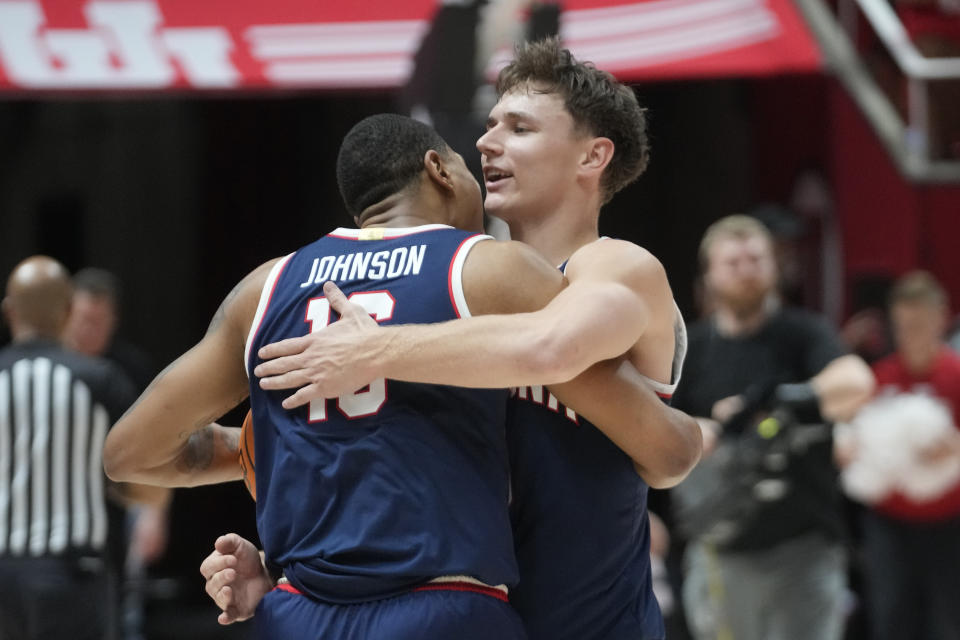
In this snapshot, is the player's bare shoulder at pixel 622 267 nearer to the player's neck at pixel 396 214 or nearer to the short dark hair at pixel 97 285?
the player's neck at pixel 396 214

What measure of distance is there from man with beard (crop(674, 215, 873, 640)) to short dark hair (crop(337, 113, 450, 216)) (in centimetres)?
321

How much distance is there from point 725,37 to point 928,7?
7.62ft

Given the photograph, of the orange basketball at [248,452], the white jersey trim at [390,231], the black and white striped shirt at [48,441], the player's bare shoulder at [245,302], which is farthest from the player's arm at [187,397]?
the black and white striped shirt at [48,441]

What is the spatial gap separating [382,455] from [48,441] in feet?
12.7

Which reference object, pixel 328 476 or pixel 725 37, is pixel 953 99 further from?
pixel 328 476

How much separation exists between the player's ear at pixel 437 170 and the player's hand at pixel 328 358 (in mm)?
362

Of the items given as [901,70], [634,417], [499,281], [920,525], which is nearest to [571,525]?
[634,417]

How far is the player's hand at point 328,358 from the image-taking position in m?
2.76

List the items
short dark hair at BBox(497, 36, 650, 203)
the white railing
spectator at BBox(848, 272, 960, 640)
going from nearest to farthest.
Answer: short dark hair at BBox(497, 36, 650, 203)
spectator at BBox(848, 272, 960, 640)
the white railing

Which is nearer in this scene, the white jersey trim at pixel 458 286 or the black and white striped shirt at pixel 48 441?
the white jersey trim at pixel 458 286

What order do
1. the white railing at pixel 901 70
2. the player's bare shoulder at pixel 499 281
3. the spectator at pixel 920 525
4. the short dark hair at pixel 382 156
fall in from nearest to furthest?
the player's bare shoulder at pixel 499 281 → the short dark hair at pixel 382 156 → the spectator at pixel 920 525 → the white railing at pixel 901 70

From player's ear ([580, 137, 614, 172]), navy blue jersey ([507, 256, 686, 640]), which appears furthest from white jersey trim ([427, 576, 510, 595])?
player's ear ([580, 137, 614, 172])

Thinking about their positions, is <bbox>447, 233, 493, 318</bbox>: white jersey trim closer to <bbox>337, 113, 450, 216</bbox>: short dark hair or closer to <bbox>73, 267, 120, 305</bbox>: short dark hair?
<bbox>337, 113, 450, 216</bbox>: short dark hair

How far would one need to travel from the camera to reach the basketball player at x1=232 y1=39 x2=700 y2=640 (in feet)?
8.94
